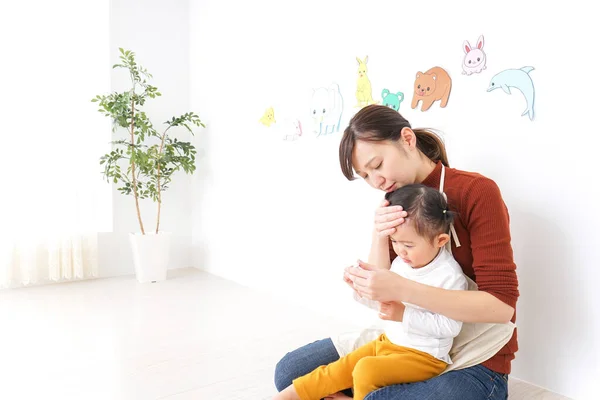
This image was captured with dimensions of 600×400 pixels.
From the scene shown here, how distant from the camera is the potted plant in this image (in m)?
3.22

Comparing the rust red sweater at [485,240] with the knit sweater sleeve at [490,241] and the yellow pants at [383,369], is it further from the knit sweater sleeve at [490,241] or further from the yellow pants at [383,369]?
the yellow pants at [383,369]

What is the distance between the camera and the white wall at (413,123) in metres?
1.57

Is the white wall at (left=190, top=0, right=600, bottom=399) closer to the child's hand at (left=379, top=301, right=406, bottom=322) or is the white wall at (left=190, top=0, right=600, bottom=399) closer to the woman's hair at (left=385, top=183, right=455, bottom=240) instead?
the woman's hair at (left=385, top=183, right=455, bottom=240)

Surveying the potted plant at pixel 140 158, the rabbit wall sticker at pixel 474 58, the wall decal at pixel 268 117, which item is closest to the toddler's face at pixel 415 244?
the rabbit wall sticker at pixel 474 58

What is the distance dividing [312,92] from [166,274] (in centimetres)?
175

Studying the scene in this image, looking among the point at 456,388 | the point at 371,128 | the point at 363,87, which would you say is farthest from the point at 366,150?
the point at 363,87

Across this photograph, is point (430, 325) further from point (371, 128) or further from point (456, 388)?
point (371, 128)

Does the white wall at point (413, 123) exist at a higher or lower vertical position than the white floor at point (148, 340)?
higher

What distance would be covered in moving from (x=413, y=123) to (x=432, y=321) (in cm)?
105

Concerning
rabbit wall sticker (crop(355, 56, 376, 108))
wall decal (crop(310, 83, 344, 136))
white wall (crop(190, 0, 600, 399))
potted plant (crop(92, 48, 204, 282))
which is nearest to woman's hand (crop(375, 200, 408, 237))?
white wall (crop(190, 0, 600, 399))

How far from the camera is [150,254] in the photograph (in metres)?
3.33

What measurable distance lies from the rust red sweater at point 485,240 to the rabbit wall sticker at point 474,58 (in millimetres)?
586

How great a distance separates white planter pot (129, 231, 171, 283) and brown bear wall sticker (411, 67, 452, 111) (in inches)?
78.7

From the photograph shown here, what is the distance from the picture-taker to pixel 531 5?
1652 millimetres
